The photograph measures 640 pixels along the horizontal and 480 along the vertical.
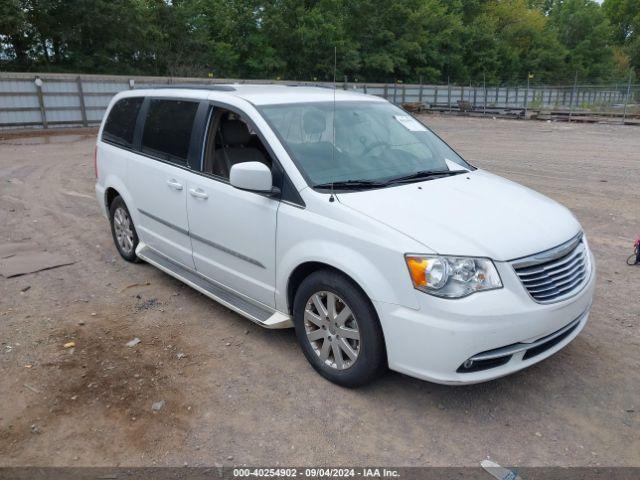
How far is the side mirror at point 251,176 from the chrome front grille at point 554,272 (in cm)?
162

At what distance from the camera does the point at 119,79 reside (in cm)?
2364

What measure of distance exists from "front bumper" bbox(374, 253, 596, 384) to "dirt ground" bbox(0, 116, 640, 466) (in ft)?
1.20

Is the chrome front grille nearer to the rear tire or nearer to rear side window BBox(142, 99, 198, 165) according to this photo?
rear side window BBox(142, 99, 198, 165)

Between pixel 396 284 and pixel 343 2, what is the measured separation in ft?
149

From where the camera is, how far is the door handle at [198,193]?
418 cm

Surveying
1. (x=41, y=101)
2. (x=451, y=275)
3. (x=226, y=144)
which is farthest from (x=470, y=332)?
(x=41, y=101)

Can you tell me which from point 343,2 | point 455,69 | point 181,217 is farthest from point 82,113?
point 455,69

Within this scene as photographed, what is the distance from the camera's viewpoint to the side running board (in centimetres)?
376

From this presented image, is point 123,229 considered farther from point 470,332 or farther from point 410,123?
point 470,332

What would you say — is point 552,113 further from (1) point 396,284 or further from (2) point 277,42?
(1) point 396,284

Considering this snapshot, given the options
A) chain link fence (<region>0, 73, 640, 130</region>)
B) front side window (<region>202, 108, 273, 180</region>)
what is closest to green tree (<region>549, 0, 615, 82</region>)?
chain link fence (<region>0, 73, 640, 130</region>)

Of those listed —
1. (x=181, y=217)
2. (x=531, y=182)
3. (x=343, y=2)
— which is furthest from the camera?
(x=343, y=2)

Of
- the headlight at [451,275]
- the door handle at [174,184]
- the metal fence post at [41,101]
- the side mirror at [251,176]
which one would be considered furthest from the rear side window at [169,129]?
the metal fence post at [41,101]

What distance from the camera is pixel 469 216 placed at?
327cm
